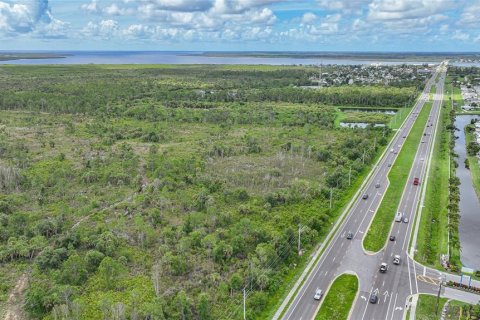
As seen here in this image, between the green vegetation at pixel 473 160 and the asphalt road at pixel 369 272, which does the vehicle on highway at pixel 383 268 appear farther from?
the green vegetation at pixel 473 160

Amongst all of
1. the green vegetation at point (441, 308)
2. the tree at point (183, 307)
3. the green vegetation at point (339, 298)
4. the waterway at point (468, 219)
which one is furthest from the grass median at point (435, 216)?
the tree at point (183, 307)

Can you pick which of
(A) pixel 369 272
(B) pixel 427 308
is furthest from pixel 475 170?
(B) pixel 427 308

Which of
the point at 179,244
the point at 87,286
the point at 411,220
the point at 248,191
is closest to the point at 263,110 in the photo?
the point at 248,191

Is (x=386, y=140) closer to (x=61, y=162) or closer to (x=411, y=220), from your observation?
(x=411, y=220)

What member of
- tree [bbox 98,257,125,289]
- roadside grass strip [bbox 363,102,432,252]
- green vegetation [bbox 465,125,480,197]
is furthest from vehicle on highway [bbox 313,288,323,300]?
green vegetation [bbox 465,125,480,197]

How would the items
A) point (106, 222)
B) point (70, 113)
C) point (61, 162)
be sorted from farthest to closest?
point (70, 113)
point (61, 162)
point (106, 222)

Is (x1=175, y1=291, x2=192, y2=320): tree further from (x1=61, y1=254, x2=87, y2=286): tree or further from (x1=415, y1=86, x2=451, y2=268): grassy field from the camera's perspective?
(x1=415, y1=86, x2=451, y2=268): grassy field
